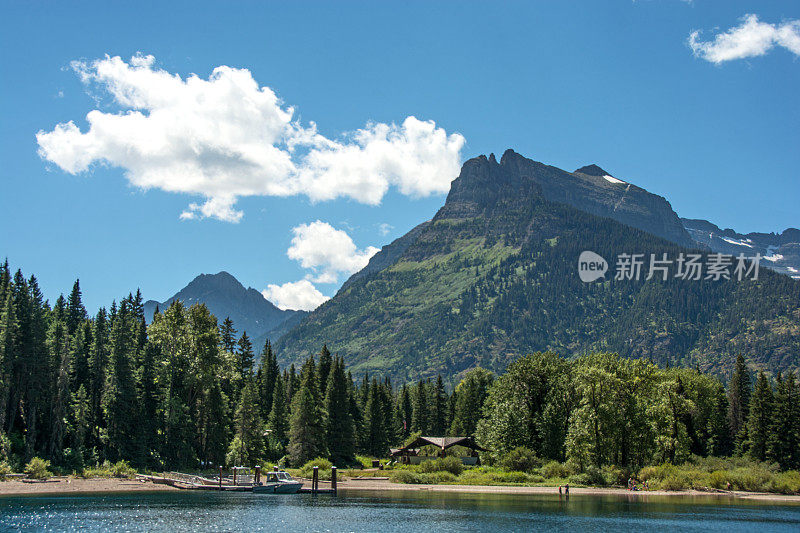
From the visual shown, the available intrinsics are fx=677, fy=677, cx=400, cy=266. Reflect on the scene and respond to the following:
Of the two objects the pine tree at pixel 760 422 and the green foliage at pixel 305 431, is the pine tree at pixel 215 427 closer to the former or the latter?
the green foliage at pixel 305 431

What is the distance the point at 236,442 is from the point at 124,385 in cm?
1956

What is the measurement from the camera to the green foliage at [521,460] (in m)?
90.9

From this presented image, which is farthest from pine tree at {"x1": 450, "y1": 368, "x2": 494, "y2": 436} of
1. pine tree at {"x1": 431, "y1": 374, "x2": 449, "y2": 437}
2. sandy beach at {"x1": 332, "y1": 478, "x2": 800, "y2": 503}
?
sandy beach at {"x1": 332, "y1": 478, "x2": 800, "y2": 503}

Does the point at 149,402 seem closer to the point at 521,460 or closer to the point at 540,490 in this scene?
the point at 521,460

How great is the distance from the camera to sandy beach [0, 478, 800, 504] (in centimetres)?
6981

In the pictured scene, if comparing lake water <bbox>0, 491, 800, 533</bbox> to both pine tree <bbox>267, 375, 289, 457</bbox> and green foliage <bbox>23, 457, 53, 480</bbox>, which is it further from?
pine tree <bbox>267, 375, 289, 457</bbox>

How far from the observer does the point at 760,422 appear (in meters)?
93.9

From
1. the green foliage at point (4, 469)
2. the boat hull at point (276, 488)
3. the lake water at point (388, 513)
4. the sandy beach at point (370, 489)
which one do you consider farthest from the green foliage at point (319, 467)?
the green foliage at point (4, 469)

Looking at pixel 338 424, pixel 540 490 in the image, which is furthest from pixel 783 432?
pixel 338 424

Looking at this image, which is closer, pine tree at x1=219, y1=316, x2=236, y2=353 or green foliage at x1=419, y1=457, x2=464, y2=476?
green foliage at x1=419, y1=457, x2=464, y2=476

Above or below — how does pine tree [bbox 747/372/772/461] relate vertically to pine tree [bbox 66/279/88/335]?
below

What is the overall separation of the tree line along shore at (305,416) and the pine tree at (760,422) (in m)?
0.19

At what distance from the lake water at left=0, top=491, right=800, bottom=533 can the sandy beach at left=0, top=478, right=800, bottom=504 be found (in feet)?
9.60

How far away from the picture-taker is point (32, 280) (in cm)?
10131
